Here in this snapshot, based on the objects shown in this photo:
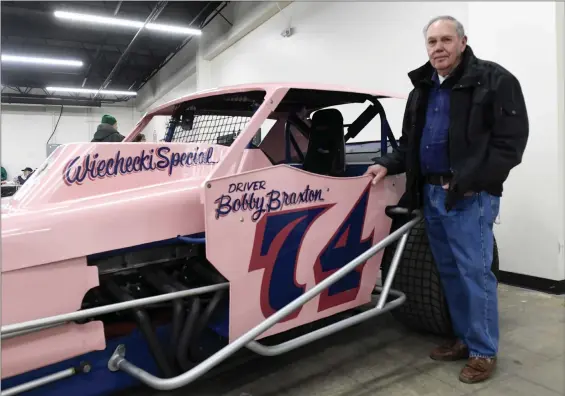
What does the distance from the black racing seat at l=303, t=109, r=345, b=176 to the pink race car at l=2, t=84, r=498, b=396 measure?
22 cm

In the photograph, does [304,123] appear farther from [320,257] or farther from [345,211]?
[320,257]

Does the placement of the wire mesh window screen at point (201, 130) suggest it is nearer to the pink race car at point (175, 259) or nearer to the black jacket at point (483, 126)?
the pink race car at point (175, 259)

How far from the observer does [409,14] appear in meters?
4.79

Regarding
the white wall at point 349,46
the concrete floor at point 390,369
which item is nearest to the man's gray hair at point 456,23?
the white wall at point 349,46

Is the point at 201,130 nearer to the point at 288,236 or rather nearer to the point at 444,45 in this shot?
the point at 288,236

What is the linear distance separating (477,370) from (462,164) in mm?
1046

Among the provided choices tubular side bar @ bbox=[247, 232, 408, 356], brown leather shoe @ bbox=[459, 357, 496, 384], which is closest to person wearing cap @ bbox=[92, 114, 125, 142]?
tubular side bar @ bbox=[247, 232, 408, 356]

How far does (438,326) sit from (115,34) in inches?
470

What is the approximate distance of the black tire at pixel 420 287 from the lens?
254 centimetres

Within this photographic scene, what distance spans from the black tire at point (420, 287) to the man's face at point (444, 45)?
0.98 metres

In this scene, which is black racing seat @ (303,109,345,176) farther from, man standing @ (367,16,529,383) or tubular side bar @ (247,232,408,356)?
tubular side bar @ (247,232,408,356)

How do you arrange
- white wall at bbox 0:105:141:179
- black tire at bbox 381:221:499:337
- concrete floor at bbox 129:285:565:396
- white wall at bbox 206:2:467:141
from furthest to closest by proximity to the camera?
white wall at bbox 0:105:141:179 < white wall at bbox 206:2:467:141 < black tire at bbox 381:221:499:337 < concrete floor at bbox 129:285:565:396

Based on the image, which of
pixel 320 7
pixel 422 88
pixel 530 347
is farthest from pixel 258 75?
pixel 530 347

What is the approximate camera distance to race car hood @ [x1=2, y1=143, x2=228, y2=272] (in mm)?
1579
